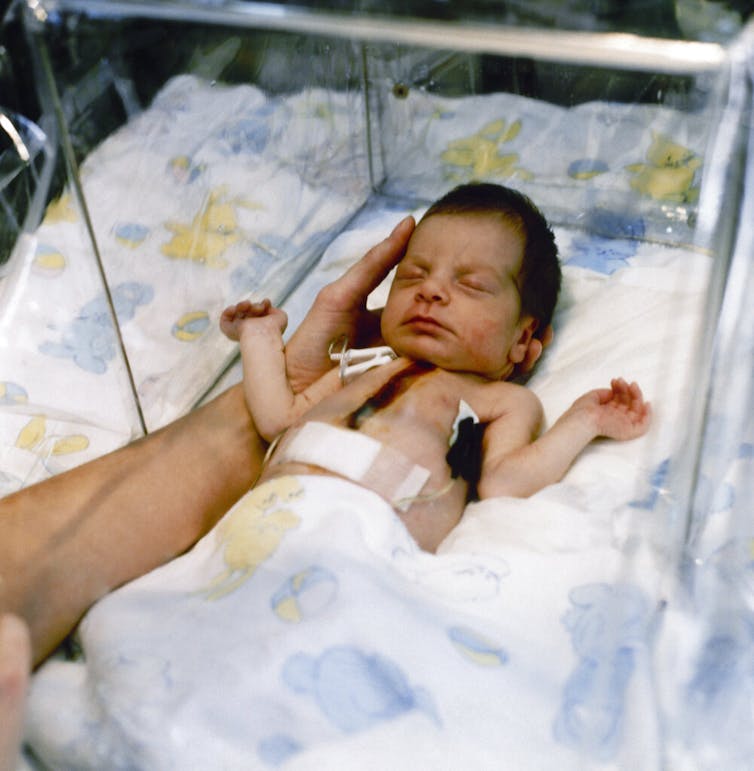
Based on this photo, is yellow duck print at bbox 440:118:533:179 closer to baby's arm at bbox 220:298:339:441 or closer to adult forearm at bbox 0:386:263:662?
baby's arm at bbox 220:298:339:441

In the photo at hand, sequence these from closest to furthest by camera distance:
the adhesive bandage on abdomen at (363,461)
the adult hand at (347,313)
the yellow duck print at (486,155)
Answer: the adhesive bandage on abdomen at (363,461), the adult hand at (347,313), the yellow duck print at (486,155)

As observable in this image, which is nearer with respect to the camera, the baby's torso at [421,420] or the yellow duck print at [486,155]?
the baby's torso at [421,420]

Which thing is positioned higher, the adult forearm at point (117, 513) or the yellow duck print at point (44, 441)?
the adult forearm at point (117, 513)

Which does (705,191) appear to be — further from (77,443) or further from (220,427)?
(77,443)

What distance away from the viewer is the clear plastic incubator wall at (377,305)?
0.73 m

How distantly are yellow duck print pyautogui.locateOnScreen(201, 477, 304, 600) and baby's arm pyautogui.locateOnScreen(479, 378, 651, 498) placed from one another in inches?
9.7

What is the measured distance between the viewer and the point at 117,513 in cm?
99

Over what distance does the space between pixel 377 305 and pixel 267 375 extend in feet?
0.80

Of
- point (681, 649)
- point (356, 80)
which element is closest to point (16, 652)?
point (681, 649)

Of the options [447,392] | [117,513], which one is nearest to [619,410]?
[447,392]

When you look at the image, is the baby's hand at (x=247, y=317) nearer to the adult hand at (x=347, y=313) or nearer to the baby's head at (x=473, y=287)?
the adult hand at (x=347, y=313)

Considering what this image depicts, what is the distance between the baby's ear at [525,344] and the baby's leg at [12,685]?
70 cm

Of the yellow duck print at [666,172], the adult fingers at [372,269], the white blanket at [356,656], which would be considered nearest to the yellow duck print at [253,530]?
the white blanket at [356,656]

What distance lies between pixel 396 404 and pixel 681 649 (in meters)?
0.40
